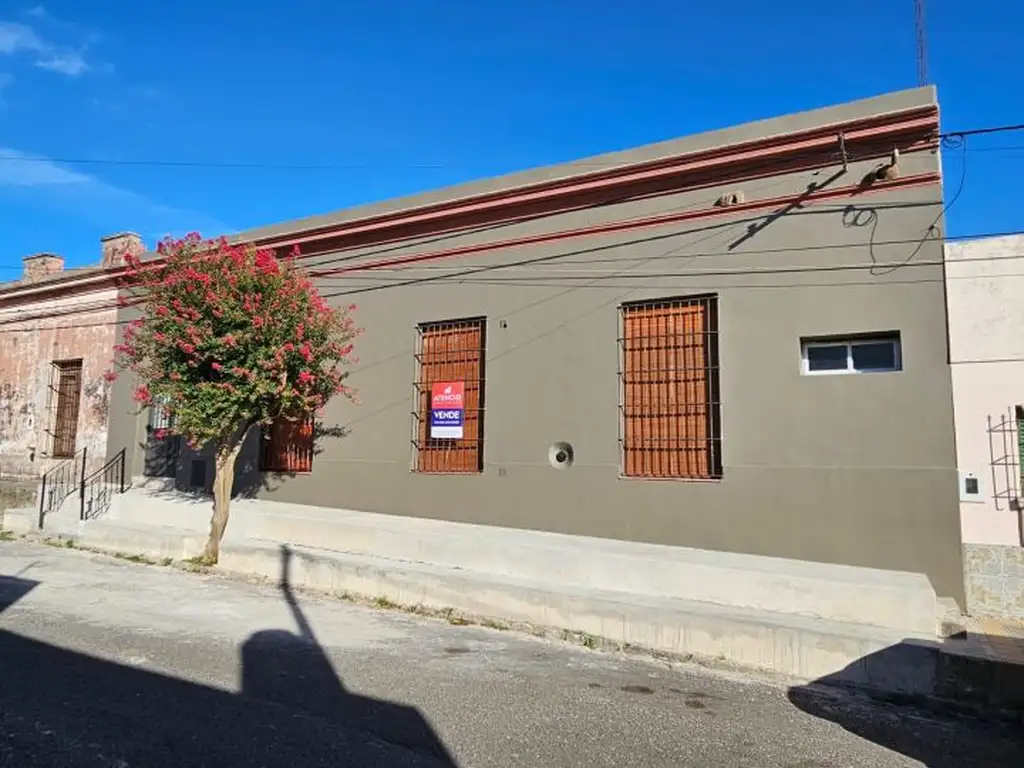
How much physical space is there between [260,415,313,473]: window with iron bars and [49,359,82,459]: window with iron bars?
5.37 m

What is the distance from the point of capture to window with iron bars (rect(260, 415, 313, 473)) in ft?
39.4

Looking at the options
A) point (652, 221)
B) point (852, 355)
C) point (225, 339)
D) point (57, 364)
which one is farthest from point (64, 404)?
point (852, 355)

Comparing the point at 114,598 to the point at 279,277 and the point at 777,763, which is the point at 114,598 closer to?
the point at 279,277

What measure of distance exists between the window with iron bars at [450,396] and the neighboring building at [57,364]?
7.38m

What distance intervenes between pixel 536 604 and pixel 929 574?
166 inches

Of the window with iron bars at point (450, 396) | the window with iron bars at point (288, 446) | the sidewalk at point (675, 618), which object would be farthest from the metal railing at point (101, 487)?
the window with iron bars at point (450, 396)

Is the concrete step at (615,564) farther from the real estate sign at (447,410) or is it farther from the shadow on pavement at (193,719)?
the shadow on pavement at (193,719)

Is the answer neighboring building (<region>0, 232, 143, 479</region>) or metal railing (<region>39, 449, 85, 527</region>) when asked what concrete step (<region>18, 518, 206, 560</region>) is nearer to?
metal railing (<region>39, 449, 85, 527</region>)

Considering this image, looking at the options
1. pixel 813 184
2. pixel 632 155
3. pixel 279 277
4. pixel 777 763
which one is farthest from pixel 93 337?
pixel 777 763

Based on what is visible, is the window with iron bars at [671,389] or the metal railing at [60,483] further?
the metal railing at [60,483]

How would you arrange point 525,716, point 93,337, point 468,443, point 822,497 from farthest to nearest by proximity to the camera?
point 93,337 → point 468,443 → point 822,497 → point 525,716

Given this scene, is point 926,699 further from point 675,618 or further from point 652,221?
point 652,221

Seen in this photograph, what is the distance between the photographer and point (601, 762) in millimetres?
4316

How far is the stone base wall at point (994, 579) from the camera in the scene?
7.71 meters
